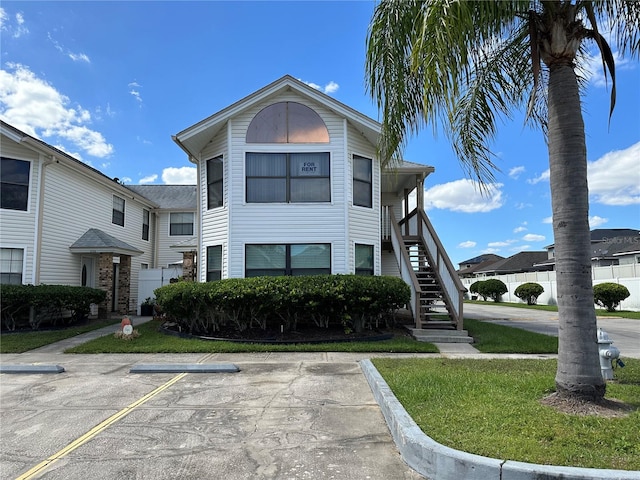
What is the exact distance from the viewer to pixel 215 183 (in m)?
13.1

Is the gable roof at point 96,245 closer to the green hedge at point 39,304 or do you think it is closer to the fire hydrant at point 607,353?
the green hedge at point 39,304

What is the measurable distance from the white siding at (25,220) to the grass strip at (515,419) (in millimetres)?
12918

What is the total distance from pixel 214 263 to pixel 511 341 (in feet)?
27.2

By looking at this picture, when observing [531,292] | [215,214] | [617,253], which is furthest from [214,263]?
[617,253]

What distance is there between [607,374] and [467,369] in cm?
189

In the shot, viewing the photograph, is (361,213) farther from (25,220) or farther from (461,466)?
(25,220)

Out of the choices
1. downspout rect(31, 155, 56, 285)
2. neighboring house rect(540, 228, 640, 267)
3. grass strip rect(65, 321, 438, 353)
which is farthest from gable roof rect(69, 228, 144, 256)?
neighboring house rect(540, 228, 640, 267)

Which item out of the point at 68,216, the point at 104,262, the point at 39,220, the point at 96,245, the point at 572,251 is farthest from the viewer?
the point at 104,262

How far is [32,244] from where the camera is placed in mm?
14188

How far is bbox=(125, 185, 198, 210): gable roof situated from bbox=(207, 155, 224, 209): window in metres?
9.13

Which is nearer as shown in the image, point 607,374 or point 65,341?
point 607,374

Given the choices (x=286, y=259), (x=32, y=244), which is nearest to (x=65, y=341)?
(x=32, y=244)

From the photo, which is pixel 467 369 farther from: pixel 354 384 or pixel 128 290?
pixel 128 290

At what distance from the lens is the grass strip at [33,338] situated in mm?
10398
